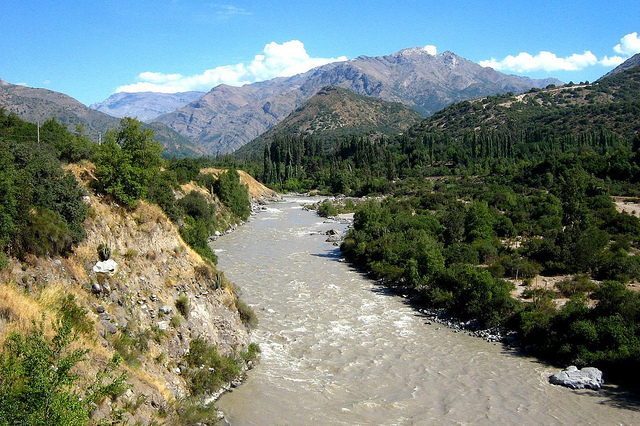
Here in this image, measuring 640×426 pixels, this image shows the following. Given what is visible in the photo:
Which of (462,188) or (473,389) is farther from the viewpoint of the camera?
(462,188)

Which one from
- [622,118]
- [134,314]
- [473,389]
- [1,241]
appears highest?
[622,118]

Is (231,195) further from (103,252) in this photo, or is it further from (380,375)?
(380,375)

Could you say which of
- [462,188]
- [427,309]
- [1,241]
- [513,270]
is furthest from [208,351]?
[462,188]

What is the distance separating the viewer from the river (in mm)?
16578

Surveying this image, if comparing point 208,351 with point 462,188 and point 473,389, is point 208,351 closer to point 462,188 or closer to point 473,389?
point 473,389

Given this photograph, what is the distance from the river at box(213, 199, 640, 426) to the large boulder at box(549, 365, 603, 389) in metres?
0.37

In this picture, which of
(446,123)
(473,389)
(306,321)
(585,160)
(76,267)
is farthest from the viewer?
(446,123)

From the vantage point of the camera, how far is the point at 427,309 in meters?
28.3

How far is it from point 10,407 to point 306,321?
60.9 feet

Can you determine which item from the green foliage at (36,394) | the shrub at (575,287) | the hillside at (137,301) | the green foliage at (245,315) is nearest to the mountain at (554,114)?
the shrub at (575,287)

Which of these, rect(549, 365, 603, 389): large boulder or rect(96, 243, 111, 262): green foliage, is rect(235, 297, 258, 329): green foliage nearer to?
rect(96, 243, 111, 262): green foliage

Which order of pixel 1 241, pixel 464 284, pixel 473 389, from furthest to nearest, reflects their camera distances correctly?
pixel 464 284, pixel 473 389, pixel 1 241

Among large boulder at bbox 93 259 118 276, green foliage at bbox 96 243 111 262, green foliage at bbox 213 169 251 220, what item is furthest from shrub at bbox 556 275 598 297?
green foliage at bbox 213 169 251 220

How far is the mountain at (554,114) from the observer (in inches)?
4717
